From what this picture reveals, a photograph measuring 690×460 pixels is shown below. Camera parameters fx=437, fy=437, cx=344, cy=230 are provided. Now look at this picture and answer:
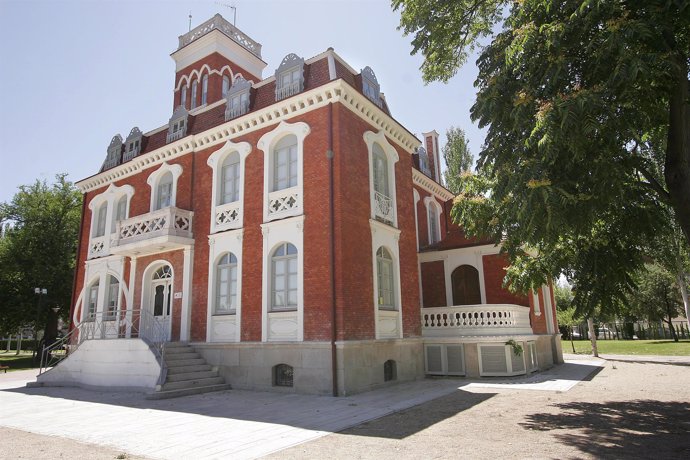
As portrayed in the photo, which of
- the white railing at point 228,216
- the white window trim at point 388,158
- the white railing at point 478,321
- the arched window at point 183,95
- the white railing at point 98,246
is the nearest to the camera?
the white window trim at point 388,158

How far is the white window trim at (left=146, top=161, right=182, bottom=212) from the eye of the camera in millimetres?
17562

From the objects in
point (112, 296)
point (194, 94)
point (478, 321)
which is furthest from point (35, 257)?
point (478, 321)

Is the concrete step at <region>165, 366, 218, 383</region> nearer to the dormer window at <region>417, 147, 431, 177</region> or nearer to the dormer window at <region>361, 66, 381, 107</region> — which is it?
the dormer window at <region>361, 66, 381, 107</region>

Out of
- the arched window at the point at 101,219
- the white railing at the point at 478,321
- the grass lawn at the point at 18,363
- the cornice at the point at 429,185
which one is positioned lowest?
the grass lawn at the point at 18,363

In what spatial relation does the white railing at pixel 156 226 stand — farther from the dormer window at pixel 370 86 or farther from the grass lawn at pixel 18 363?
the grass lawn at pixel 18 363

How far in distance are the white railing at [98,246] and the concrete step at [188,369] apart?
8.68 metres

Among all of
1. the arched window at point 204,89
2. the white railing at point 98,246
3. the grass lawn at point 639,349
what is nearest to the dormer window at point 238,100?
the arched window at point 204,89

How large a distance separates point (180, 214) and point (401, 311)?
348 inches

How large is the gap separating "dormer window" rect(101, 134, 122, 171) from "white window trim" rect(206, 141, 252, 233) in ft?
23.8

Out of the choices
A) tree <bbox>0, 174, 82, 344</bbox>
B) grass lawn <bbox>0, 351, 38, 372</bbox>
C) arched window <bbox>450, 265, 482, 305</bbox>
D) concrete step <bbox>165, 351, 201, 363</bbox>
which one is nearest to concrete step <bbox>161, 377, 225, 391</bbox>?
concrete step <bbox>165, 351, 201, 363</bbox>

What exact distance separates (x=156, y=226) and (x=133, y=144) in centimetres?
650

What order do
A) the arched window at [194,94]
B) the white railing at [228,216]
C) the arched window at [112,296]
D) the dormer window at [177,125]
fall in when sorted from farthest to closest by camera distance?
the arched window at [194,94]
the arched window at [112,296]
the dormer window at [177,125]
the white railing at [228,216]

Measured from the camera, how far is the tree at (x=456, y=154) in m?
30.1

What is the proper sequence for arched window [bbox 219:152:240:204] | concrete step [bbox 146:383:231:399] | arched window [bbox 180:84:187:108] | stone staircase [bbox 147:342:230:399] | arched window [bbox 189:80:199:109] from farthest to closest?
arched window [bbox 180:84:187:108] → arched window [bbox 189:80:199:109] → arched window [bbox 219:152:240:204] → stone staircase [bbox 147:342:230:399] → concrete step [bbox 146:383:231:399]
